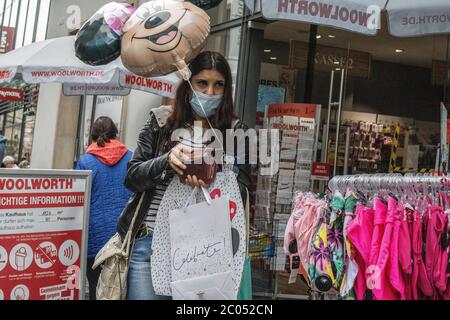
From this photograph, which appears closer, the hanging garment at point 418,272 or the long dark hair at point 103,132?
the hanging garment at point 418,272

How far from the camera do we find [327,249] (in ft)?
10.2

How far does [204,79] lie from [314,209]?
127 cm

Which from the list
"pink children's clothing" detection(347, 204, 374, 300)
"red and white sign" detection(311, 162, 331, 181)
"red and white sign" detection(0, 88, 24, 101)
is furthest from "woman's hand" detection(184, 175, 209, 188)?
"red and white sign" detection(0, 88, 24, 101)

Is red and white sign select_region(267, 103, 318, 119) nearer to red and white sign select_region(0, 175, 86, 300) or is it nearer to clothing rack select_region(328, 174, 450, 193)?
red and white sign select_region(0, 175, 86, 300)

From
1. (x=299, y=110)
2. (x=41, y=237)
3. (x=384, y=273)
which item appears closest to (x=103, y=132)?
(x=41, y=237)

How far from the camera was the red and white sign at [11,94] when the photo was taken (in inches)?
563

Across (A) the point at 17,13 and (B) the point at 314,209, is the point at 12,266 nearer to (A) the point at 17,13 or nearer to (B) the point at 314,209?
(B) the point at 314,209

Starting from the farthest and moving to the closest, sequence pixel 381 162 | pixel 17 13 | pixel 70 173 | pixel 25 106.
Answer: pixel 17 13, pixel 25 106, pixel 381 162, pixel 70 173

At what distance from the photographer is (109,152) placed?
15.9 feet

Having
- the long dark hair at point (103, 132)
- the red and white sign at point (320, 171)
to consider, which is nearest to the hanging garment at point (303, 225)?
the long dark hair at point (103, 132)

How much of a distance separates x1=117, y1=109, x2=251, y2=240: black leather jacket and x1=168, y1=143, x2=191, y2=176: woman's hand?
1.7 inches

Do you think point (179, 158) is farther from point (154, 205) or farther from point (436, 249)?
point (436, 249)

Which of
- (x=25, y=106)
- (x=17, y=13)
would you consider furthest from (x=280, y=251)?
(x=17, y=13)

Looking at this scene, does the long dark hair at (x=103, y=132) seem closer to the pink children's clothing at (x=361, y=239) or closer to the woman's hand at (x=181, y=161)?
the woman's hand at (x=181, y=161)
